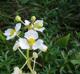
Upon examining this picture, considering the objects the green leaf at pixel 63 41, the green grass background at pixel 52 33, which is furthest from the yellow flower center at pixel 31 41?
the green leaf at pixel 63 41

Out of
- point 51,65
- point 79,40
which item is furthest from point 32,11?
point 51,65

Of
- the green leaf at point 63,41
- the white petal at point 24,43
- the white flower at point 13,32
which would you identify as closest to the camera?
the white petal at point 24,43

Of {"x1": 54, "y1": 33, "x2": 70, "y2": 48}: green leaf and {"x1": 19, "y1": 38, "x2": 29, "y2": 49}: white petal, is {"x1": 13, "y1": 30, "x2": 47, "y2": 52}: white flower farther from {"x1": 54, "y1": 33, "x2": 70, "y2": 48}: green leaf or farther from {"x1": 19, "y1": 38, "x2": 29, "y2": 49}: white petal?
{"x1": 54, "y1": 33, "x2": 70, "y2": 48}: green leaf

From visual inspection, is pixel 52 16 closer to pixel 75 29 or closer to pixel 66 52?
pixel 75 29

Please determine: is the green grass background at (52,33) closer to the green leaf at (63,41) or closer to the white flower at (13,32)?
the green leaf at (63,41)

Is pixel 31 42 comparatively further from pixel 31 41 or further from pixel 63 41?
pixel 63 41

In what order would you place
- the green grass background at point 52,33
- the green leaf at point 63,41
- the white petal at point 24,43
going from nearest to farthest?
the white petal at point 24,43, the green grass background at point 52,33, the green leaf at point 63,41

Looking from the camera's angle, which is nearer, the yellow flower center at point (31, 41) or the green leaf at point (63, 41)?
the yellow flower center at point (31, 41)

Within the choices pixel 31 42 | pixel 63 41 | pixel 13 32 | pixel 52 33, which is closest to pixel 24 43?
pixel 31 42

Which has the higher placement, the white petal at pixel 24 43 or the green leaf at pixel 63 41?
the white petal at pixel 24 43
